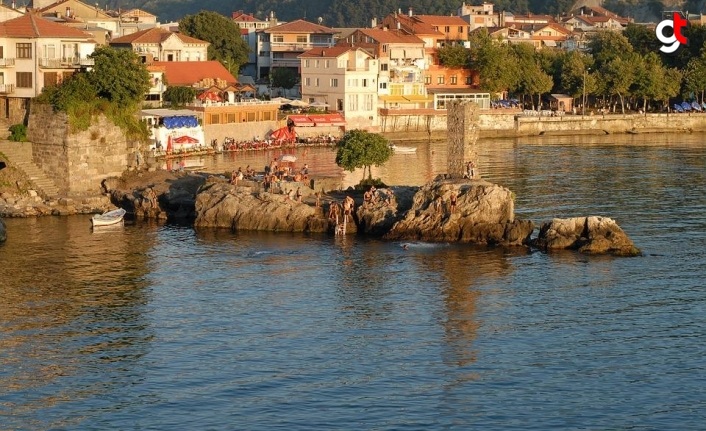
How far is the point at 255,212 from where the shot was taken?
177 feet

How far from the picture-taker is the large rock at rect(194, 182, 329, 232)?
53.7 m

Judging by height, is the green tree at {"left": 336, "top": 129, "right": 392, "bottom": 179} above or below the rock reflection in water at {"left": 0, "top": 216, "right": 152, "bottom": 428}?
above

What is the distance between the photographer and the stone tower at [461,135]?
57969mm

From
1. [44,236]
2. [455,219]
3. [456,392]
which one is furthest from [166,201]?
[456,392]

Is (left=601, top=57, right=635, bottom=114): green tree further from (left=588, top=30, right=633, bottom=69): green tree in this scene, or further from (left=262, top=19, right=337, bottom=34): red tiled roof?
(left=262, top=19, right=337, bottom=34): red tiled roof

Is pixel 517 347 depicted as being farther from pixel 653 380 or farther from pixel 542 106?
pixel 542 106

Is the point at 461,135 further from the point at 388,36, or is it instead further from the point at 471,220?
the point at 388,36

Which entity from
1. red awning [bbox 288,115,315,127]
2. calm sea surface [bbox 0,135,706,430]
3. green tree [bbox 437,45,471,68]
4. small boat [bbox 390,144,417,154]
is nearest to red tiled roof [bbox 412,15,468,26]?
green tree [bbox 437,45,471,68]

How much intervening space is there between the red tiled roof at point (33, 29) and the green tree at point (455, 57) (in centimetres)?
5628

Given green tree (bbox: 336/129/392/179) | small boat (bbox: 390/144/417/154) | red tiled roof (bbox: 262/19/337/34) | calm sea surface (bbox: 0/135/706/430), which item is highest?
red tiled roof (bbox: 262/19/337/34)

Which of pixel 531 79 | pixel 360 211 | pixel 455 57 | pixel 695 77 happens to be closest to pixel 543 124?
pixel 531 79

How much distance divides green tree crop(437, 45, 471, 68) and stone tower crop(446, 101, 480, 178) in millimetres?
61245

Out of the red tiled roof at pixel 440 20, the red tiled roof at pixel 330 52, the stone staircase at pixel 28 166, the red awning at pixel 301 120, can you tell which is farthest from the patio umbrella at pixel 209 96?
the red tiled roof at pixel 440 20

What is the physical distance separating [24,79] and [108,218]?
13.6 metres
